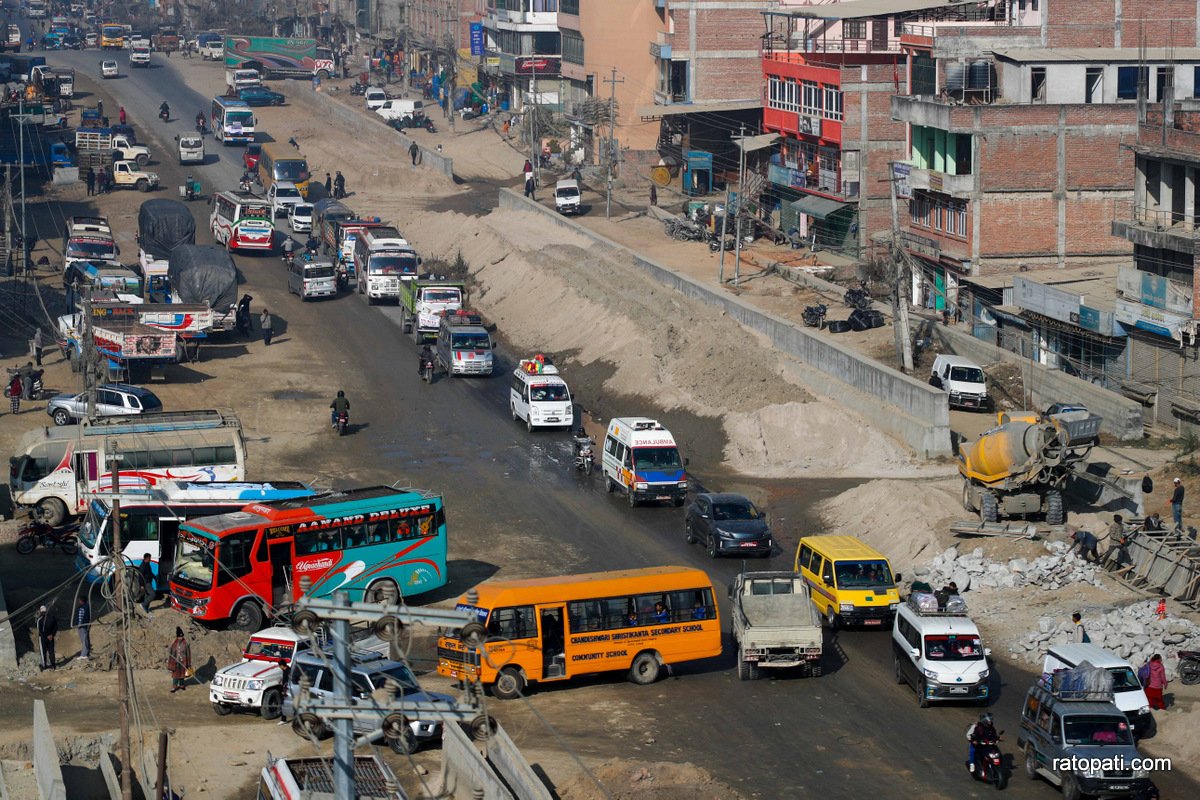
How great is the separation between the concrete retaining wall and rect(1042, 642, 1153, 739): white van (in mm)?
21343

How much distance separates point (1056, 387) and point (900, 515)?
13.7 m

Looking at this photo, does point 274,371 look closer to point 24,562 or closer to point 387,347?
point 387,347

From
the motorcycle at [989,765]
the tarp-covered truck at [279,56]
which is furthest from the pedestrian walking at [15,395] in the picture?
the tarp-covered truck at [279,56]

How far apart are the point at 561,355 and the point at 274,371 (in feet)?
37.8

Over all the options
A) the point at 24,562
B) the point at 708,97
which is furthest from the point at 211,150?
the point at 24,562

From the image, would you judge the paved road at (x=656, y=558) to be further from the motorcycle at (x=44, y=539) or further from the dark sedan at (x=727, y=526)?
the motorcycle at (x=44, y=539)

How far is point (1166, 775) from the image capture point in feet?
89.5

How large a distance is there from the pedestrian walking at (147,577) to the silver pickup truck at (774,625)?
13725mm

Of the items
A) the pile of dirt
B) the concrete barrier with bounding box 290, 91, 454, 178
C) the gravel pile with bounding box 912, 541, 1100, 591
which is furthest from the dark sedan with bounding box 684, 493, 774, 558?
the concrete barrier with bounding box 290, 91, 454, 178

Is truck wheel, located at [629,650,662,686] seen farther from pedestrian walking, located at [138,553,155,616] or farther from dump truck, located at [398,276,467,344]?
dump truck, located at [398,276,467,344]

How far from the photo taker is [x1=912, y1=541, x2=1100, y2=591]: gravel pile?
36.9 metres

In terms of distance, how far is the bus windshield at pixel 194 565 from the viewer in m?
35.2

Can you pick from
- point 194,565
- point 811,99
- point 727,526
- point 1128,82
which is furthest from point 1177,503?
A: point 811,99

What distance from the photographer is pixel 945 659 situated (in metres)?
30.2
